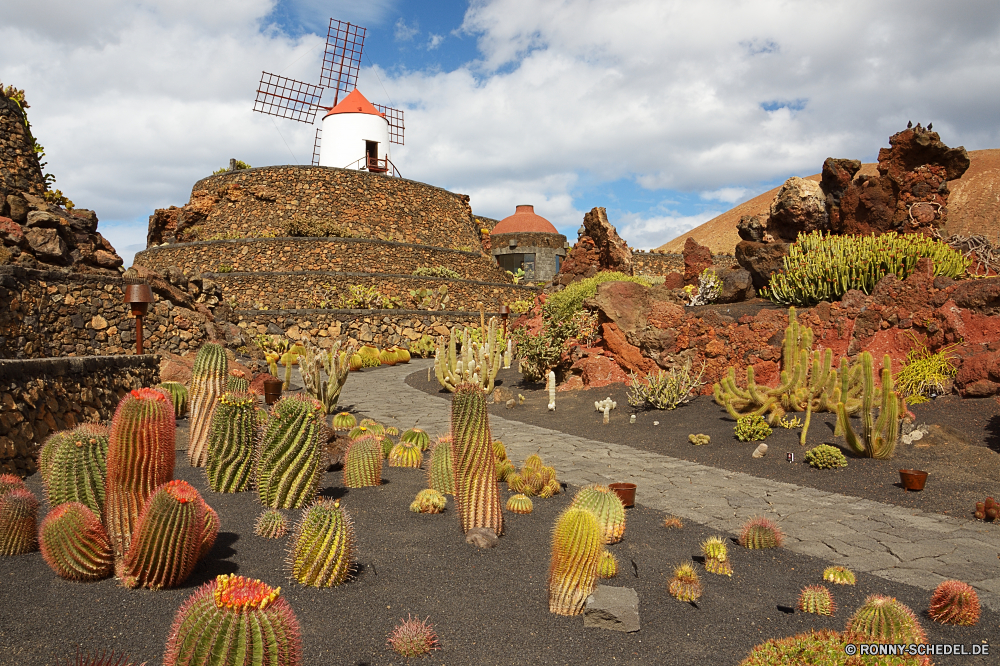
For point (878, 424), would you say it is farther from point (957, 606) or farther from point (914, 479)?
point (957, 606)

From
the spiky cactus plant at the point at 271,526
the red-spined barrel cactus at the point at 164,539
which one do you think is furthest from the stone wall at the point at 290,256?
the red-spined barrel cactus at the point at 164,539

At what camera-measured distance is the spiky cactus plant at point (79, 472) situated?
3691 mm

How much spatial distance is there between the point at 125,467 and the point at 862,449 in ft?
22.8

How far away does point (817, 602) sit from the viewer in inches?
142

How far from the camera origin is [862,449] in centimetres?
684

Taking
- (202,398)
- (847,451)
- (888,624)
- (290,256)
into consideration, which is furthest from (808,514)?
(290,256)

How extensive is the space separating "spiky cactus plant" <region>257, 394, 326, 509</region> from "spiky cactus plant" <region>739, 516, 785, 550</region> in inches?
136

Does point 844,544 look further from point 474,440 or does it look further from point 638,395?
point 638,395

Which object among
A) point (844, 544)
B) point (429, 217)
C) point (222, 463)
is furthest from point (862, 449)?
point (429, 217)

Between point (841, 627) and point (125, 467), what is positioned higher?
point (125, 467)

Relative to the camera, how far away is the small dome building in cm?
3800

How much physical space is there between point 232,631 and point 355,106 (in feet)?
117

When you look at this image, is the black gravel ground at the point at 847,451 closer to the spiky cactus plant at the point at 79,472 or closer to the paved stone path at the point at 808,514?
the paved stone path at the point at 808,514

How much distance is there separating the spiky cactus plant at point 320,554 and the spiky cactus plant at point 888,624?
8.98 ft
